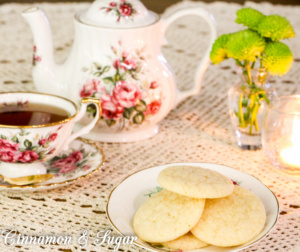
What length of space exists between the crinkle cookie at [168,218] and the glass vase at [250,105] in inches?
12.5

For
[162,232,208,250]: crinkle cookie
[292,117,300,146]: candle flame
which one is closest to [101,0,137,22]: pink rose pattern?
[292,117,300,146]: candle flame

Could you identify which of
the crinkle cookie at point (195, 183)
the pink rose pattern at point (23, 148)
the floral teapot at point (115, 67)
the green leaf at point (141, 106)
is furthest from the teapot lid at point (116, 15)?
the crinkle cookie at point (195, 183)

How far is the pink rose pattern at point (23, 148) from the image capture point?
74 centimetres

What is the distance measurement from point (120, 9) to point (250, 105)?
26cm

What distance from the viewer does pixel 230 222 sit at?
600 mm

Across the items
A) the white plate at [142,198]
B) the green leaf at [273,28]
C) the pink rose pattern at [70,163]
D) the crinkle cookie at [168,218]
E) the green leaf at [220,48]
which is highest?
the green leaf at [273,28]

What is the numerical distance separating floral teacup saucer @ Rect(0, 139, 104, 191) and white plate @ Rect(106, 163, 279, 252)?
0.27ft

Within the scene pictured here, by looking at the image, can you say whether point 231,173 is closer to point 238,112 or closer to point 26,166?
point 238,112

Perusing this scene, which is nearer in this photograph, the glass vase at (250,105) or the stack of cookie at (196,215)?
the stack of cookie at (196,215)

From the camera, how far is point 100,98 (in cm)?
90

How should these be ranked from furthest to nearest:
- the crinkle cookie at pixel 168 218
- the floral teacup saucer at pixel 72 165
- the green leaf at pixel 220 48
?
the green leaf at pixel 220 48 < the floral teacup saucer at pixel 72 165 < the crinkle cookie at pixel 168 218

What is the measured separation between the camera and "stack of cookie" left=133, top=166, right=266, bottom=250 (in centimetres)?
59

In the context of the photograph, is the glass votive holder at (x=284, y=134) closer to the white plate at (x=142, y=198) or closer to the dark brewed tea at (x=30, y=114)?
the white plate at (x=142, y=198)

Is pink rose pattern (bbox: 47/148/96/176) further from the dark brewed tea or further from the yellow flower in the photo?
the yellow flower
